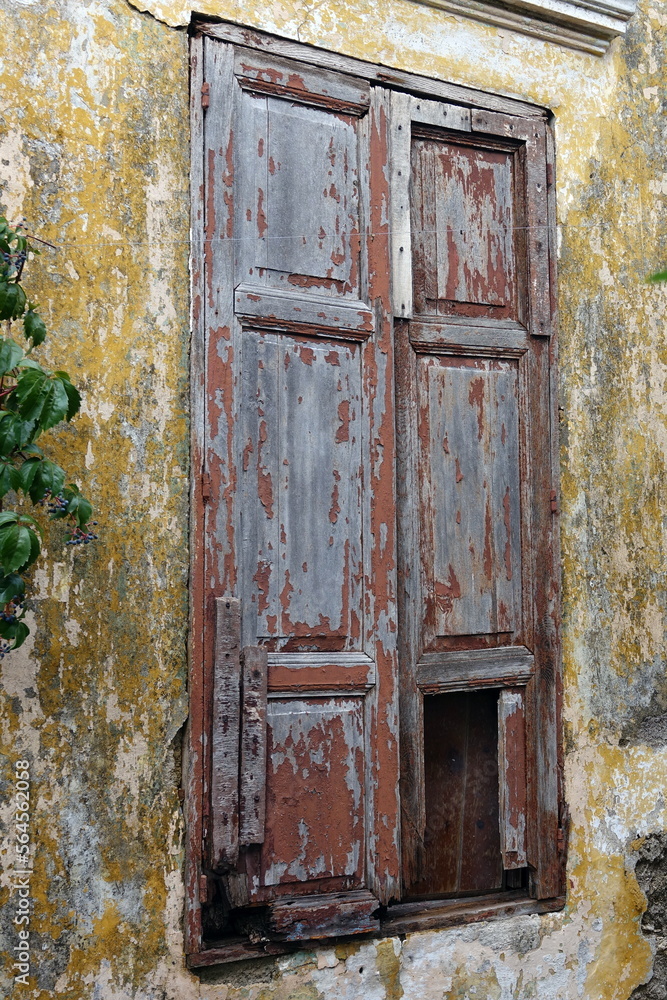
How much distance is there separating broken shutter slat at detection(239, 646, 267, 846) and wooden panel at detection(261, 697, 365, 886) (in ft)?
0.16

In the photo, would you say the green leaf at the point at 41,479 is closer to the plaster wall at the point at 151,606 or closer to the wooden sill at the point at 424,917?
the plaster wall at the point at 151,606

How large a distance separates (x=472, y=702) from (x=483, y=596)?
379mm

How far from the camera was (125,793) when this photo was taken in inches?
98.9

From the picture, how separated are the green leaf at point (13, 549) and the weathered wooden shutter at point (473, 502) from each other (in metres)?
1.41

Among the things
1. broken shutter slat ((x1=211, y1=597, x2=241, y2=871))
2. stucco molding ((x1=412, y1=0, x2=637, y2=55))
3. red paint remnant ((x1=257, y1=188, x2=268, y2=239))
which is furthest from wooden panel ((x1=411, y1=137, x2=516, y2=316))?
broken shutter slat ((x1=211, y1=597, x2=241, y2=871))

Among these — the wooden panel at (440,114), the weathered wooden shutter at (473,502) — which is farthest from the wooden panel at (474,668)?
the wooden panel at (440,114)

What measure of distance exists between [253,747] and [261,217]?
5.26 feet

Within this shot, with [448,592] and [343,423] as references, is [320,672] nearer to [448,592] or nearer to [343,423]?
[448,592]

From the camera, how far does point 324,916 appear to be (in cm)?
272

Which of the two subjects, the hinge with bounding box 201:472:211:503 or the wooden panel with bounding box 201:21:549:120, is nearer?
the hinge with bounding box 201:472:211:503

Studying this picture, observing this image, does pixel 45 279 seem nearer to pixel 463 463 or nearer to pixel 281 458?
pixel 281 458

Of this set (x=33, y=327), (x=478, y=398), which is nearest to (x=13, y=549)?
(x=33, y=327)

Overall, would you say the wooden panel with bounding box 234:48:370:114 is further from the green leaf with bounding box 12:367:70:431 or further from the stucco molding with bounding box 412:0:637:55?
the green leaf with bounding box 12:367:70:431

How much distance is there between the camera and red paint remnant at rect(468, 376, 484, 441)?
3219 mm
